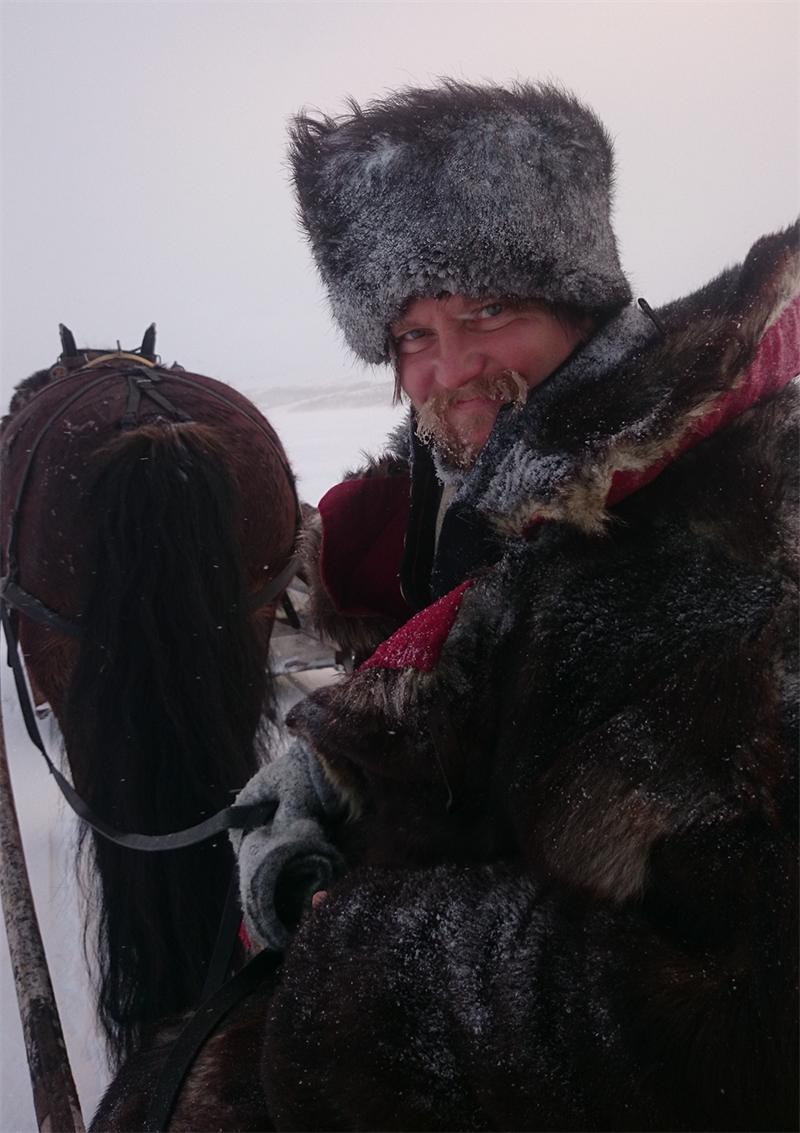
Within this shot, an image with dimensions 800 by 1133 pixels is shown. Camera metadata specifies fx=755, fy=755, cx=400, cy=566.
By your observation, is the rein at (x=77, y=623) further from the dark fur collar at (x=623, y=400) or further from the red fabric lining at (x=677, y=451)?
the dark fur collar at (x=623, y=400)

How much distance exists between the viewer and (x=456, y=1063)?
672 mm

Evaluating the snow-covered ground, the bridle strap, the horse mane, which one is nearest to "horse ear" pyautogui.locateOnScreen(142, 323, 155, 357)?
the bridle strap

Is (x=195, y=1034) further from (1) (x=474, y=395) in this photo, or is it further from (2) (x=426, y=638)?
(1) (x=474, y=395)

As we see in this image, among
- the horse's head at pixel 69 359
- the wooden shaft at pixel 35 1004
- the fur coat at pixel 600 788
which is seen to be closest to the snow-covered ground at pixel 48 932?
the wooden shaft at pixel 35 1004

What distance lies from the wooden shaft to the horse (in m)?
0.19

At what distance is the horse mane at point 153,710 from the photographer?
1.65m

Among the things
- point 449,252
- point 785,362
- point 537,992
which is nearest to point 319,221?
point 449,252

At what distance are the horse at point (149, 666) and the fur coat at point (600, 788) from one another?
93 centimetres

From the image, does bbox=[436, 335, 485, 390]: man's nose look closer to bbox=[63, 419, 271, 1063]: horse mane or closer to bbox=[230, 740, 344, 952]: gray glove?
bbox=[230, 740, 344, 952]: gray glove

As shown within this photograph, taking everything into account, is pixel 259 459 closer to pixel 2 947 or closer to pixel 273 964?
pixel 273 964

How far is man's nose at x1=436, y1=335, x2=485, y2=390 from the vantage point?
95cm

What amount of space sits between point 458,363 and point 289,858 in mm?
721

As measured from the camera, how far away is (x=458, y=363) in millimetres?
955

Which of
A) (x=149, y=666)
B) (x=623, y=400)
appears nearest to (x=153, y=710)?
(x=149, y=666)
